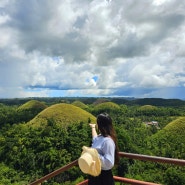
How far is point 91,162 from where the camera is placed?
8.14 feet

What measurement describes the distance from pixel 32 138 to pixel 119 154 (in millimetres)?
29641

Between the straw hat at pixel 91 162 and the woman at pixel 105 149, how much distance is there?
0.18 ft

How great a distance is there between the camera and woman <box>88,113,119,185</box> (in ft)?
8.41

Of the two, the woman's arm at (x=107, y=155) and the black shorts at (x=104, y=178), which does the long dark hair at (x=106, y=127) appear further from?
the black shorts at (x=104, y=178)

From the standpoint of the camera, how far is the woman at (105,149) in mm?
2564

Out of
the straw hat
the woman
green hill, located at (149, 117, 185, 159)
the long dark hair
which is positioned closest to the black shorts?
the woman

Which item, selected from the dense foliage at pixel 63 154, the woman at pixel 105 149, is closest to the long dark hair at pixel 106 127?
the woman at pixel 105 149

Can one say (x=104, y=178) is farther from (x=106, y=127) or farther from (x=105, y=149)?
(x=106, y=127)

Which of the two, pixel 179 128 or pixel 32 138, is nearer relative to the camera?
pixel 32 138

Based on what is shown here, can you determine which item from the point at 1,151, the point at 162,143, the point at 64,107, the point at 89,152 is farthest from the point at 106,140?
the point at 64,107

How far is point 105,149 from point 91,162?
0.18m

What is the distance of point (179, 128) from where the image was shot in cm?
4212

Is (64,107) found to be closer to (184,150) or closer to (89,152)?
(184,150)

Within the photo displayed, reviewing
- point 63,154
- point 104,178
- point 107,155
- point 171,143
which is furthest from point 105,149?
point 171,143
